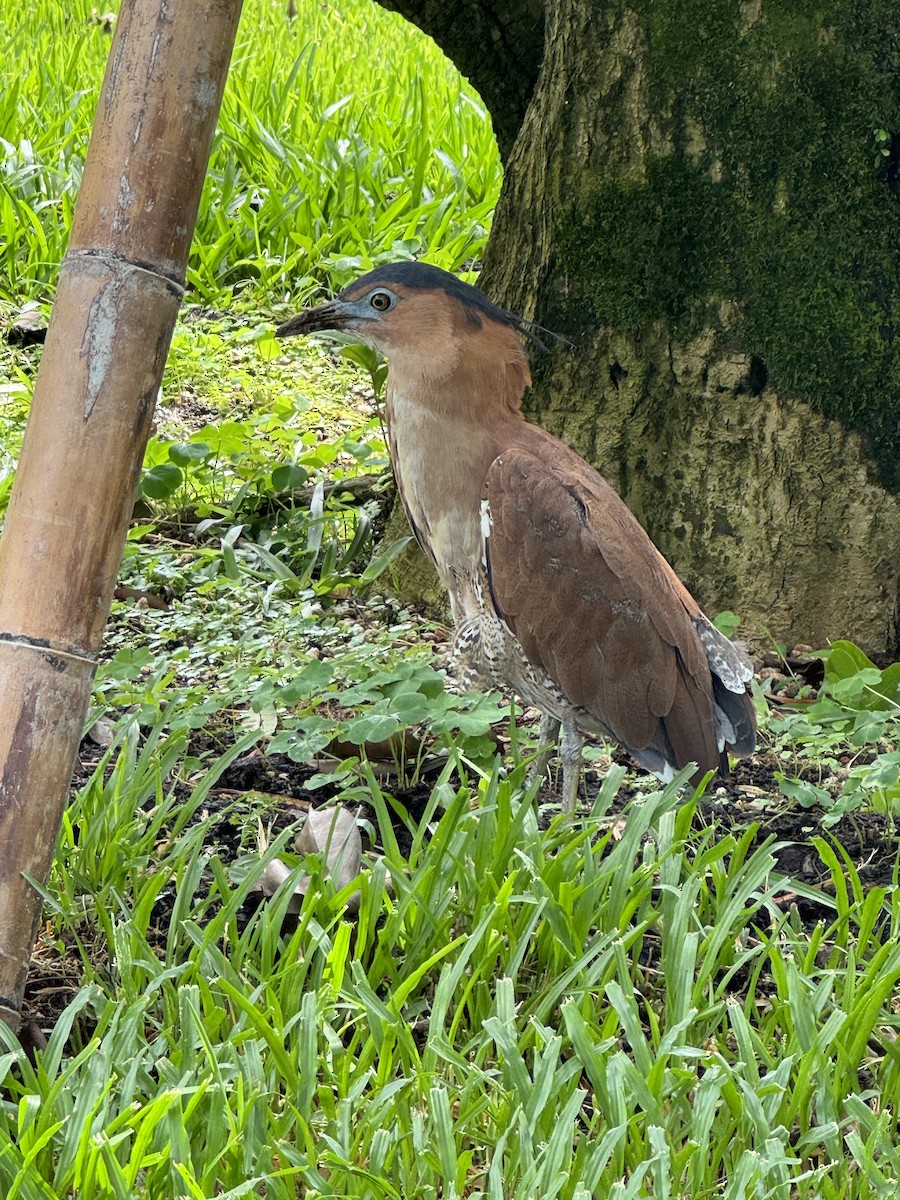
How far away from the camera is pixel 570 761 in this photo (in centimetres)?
324

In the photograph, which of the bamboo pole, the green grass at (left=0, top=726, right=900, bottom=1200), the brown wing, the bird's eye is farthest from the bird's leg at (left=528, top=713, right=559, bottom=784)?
the bamboo pole

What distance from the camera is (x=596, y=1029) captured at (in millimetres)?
2348

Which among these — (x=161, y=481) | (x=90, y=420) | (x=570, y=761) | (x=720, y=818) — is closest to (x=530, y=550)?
(x=570, y=761)

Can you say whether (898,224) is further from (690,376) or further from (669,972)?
(669,972)

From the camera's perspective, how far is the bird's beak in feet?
10.6

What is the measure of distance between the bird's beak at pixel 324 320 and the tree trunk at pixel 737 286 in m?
1.02

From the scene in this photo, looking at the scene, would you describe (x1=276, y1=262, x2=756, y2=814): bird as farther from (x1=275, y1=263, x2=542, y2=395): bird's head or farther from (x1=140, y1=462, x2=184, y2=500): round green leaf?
(x1=140, y1=462, x2=184, y2=500): round green leaf

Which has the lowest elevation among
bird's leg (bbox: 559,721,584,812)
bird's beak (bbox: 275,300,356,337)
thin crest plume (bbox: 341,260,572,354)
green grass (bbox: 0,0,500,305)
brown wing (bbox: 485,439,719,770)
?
bird's leg (bbox: 559,721,584,812)

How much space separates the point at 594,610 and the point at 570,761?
35 centimetres

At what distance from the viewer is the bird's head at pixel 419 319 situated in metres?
3.17

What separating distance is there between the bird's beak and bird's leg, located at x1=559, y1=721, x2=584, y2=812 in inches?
40.3

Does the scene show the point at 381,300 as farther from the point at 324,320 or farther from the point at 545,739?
the point at 545,739

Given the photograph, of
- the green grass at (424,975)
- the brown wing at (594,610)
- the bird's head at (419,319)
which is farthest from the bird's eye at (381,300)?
the green grass at (424,975)

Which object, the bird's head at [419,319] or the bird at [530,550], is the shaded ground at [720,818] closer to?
the bird at [530,550]
